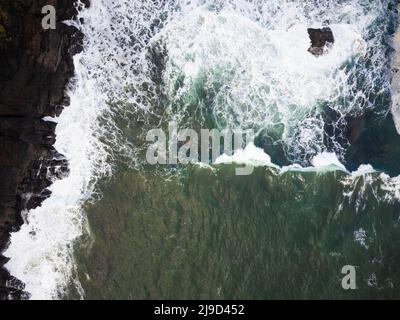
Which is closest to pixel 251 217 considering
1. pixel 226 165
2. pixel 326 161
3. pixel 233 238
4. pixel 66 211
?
pixel 233 238

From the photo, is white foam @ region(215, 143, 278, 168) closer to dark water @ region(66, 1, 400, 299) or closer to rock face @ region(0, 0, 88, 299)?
dark water @ region(66, 1, 400, 299)

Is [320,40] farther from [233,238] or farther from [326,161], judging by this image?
Result: [233,238]

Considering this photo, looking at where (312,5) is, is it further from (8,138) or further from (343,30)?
A: (8,138)

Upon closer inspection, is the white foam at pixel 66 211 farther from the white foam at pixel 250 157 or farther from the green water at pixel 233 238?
the white foam at pixel 250 157

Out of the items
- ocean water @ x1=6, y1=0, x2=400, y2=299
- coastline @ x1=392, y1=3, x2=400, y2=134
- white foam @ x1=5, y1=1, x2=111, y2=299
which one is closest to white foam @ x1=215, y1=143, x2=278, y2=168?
ocean water @ x1=6, y1=0, x2=400, y2=299

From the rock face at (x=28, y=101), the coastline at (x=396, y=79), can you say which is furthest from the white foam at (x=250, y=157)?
the rock face at (x=28, y=101)
